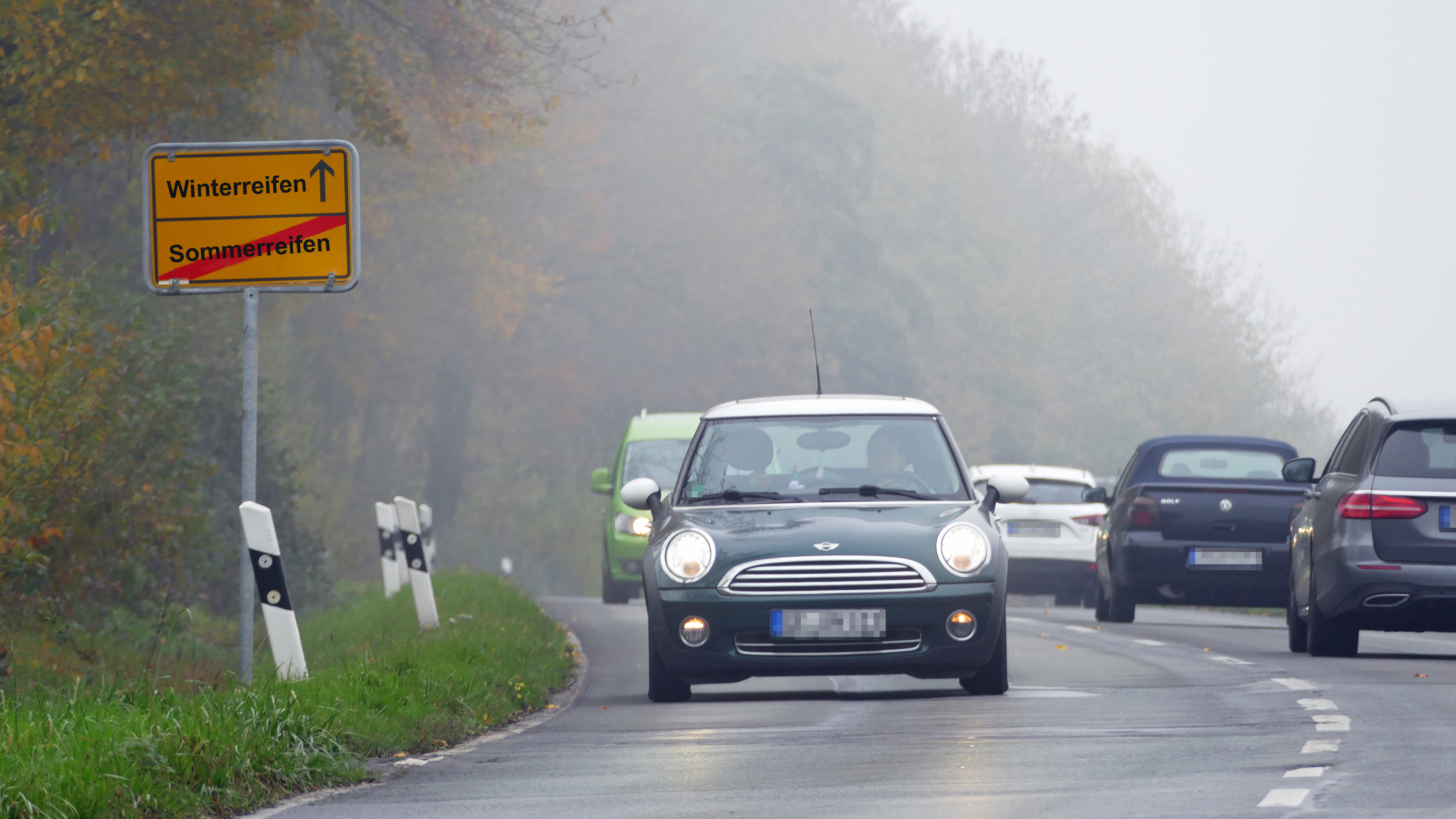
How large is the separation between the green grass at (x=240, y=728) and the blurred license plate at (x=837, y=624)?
5.07ft

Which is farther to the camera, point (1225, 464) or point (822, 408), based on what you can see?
point (1225, 464)

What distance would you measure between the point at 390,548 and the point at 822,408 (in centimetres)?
951

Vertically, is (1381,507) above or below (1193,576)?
above

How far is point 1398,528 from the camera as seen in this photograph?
14094 millimetres

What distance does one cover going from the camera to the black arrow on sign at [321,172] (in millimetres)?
12078

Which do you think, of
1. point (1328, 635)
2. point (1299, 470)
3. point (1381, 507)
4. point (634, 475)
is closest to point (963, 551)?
point (1381, 507)

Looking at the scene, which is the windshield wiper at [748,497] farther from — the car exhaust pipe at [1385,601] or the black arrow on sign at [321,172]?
the car exhaust pipe at [1385,601]

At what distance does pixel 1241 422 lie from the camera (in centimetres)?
8100

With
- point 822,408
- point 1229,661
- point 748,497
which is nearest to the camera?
point 748,497

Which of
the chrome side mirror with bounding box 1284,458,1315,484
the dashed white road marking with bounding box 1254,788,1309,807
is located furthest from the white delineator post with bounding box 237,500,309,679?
the chrome side mirror with bounding box 1284,458,1315,484

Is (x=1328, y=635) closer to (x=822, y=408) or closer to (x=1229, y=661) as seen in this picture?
(x=1229, y=661)

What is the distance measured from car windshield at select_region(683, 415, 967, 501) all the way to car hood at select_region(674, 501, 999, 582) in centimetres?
28

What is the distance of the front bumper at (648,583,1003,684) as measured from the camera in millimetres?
11492

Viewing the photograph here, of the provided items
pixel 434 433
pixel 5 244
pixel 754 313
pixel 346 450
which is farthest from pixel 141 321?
pixel 754 313
